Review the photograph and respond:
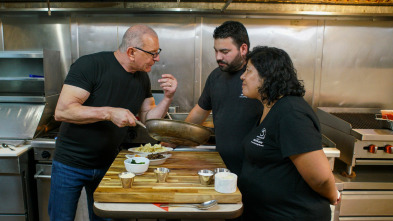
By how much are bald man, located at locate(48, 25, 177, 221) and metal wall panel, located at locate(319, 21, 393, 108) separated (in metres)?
2.28

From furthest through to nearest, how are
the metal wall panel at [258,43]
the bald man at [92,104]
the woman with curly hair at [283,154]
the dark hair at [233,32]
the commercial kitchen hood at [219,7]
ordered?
1. the metal wall panel at [258,43]
2. the commercial kitchen hood at [219,7]
3. the dark hair at [233,32]
4. the bald man at [92,104]
5. the woman with curly hair at [283,154]

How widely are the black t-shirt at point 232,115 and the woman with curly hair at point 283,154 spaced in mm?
460

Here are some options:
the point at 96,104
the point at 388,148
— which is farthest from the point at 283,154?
the point at 388,148

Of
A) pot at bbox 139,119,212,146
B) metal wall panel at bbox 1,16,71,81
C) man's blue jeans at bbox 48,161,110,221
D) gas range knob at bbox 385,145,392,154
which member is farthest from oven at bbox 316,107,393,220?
metal wall panel at bbox 1,16,71,81

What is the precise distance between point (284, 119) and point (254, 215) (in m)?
0.58

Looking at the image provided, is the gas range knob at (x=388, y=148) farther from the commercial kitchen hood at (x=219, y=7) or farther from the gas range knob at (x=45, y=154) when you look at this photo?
the gas range knob at (x=45, y=154)

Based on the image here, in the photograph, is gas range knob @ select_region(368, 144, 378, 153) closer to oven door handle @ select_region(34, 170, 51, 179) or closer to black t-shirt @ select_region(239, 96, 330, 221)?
black t-shirt @ select_region(239, 96, 330, 221)

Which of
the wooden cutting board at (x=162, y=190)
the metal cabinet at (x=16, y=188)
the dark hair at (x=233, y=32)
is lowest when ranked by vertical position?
the metal cabinet at (x=16, y=188)

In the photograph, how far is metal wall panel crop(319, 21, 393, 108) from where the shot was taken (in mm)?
3475

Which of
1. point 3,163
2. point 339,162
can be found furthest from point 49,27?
point 339,162

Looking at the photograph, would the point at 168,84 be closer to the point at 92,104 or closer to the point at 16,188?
the point at 92,104

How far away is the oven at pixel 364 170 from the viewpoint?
259 cm

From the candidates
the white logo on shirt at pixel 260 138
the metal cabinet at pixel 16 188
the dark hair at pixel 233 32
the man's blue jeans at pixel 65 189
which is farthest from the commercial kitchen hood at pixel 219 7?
the white logo on shirt at pixel 260 138

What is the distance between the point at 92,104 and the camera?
6.51 feet
